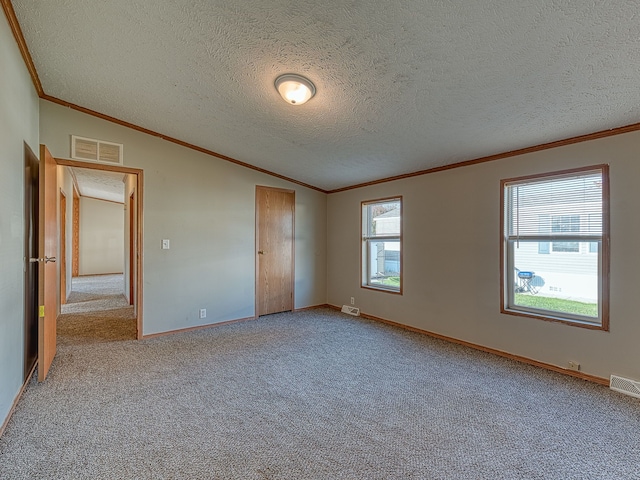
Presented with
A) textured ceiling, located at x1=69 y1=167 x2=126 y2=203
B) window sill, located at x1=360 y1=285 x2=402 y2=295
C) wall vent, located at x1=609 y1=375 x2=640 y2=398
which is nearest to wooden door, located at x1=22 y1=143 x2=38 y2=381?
textured ceiling, located at x1=69 y1=167 x2=126 y2=203

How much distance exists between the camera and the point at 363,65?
217 cm

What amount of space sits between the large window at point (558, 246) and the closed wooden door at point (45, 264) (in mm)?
4235

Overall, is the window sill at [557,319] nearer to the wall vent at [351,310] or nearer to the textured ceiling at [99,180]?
the wall vent at [351,310]

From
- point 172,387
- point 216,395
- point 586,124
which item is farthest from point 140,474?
point 586,124

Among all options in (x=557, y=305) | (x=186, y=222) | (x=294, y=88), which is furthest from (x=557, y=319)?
(x=186, y=222)

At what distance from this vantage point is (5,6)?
198 centimetres

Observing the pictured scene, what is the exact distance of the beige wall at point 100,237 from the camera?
394 inches

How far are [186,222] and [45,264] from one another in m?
1.64

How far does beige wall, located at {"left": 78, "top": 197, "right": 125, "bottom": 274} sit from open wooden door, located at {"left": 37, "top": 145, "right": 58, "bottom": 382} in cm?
833

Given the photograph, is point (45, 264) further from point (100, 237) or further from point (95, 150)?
point (100, 237)

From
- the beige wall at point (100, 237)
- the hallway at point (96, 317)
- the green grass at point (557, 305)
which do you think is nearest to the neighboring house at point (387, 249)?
the green grass at point (557, 305)

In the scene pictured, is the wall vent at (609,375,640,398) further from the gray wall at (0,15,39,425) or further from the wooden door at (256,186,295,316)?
the gray wall at (0,15,39,425)

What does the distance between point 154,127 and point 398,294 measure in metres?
3.74

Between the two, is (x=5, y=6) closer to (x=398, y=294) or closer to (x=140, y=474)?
(x=140, y=474)
